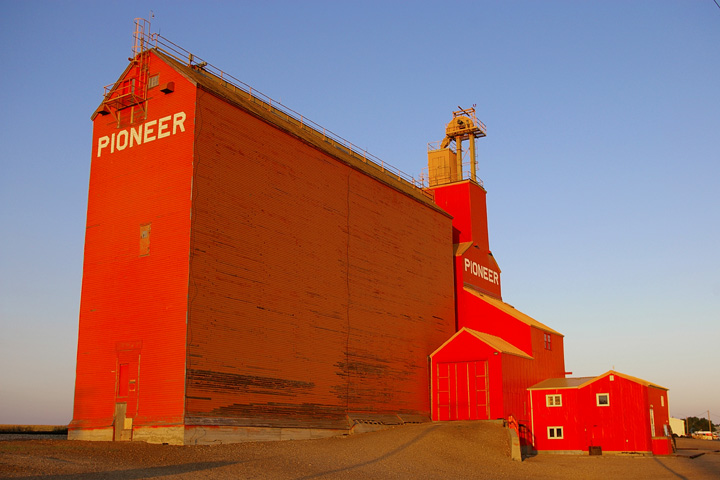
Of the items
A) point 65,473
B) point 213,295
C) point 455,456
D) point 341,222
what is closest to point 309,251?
point 341,222

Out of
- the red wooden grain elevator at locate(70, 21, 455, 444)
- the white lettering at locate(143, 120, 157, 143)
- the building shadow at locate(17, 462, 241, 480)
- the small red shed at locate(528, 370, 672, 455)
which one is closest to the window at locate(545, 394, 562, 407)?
the small red shed at locate(528, 370, 672, 455)

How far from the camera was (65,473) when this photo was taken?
17.7 metres

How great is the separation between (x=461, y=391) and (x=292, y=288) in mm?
13432

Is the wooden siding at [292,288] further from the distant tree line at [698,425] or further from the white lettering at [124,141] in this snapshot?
the distant tree line at [698,425]

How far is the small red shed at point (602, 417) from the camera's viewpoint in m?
35.9

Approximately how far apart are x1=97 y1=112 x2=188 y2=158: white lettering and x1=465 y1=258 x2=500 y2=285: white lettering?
24.9 m

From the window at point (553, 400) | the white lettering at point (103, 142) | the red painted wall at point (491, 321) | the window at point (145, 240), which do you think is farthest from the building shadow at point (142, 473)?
the red painted wall at point (491, 321)

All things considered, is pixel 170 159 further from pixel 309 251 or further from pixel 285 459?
pixel 285 459

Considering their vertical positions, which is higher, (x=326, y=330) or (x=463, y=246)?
(x=463, y=246)

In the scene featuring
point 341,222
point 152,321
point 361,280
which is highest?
point 341,222

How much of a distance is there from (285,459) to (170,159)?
12.6 meters

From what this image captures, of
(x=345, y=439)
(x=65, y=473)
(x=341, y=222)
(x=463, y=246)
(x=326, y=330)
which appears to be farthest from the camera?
(x=463, y=246)

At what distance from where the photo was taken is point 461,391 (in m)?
38.7

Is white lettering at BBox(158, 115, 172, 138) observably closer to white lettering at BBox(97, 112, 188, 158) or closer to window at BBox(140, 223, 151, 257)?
white lettering at BBox(97, 112, 188, 158)
